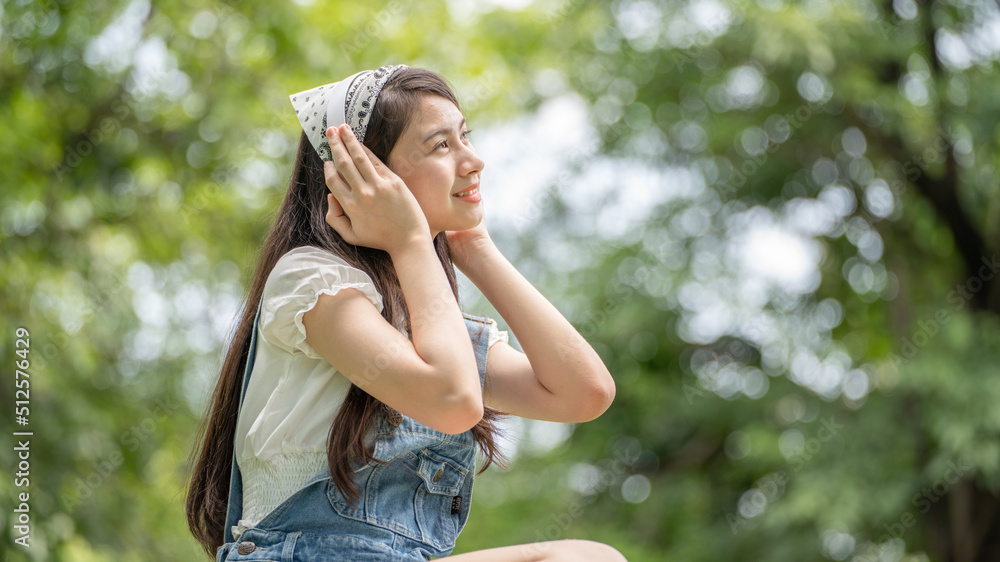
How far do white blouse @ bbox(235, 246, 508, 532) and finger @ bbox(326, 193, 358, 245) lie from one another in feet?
0.14

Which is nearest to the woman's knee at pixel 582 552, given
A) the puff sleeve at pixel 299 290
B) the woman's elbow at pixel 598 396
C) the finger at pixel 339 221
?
the woman's elbow at pixel 598 396

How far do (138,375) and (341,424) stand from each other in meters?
4.77

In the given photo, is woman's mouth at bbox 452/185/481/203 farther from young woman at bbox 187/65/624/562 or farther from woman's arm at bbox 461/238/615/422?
woman's arm at bbox 461/238/615/422

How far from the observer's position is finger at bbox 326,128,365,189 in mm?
1329

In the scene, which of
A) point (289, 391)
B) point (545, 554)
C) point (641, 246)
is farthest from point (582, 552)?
point (641, 246)

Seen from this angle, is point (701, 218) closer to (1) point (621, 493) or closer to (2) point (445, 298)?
(1) point (621, 493)

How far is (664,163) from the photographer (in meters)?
6.29

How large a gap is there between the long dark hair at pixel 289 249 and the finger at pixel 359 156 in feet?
0.21

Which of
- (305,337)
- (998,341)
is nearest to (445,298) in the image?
(305,337)

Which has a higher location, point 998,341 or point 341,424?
point 341,424

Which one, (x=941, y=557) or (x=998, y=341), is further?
(x=941, y=557)

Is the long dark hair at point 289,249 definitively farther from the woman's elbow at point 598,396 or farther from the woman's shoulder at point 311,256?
the woman's elbow at point 598,396

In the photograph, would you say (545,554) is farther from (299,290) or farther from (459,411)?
(299,290)

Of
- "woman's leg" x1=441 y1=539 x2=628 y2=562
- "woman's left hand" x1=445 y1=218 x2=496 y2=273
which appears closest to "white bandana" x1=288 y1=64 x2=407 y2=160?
"woman's left hand" x1=445 y1=218 x2=496 y2=273
